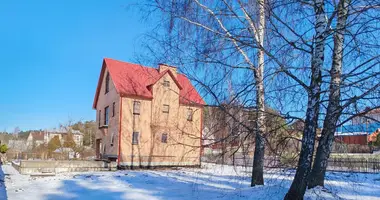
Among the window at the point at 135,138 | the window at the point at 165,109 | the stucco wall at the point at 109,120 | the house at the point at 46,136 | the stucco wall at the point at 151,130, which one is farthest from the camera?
the house at the point at 46,136

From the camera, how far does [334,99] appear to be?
4.43 metres

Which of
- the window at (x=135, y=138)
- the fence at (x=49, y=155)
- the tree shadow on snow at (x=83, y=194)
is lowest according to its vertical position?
the fence at (x=49, y=155)

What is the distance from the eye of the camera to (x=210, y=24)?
710 cm

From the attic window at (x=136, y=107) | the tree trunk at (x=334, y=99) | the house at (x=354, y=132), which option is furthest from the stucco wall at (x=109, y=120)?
the house at (x=354, y=132)

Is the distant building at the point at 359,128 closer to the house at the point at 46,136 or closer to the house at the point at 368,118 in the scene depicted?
the house at the point at 368,118

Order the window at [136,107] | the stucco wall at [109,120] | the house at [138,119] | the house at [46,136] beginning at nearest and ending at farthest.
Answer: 1. the house at [138,119]
2. the stucco wall at [109,120]
3. the window at [136,107]
4. the house at [46,136]

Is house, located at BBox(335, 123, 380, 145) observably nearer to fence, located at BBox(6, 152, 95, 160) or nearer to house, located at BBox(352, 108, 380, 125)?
house, located at BBox(352, 108, 380, 125)

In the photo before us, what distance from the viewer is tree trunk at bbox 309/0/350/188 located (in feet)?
14.3

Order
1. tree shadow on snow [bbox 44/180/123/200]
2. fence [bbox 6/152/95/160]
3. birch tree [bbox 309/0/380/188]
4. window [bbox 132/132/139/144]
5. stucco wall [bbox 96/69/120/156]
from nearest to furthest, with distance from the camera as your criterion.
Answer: birch tree [bbox 309/0/380/188], tree shadow on snow [bbox 44/180/123/200], stucco wall [bbox 96/69/120/156], window [bbox 132/132/139/144], fence [bbox 6/152/95/160]

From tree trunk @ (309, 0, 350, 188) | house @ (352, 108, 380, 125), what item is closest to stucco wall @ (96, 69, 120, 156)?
tree trunk @ (309, 0, 350, 188)

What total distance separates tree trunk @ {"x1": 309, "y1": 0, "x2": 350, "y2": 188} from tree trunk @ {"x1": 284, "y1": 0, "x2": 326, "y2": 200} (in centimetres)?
18

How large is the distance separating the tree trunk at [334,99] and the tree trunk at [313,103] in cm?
18

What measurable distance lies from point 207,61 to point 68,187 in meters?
7.16

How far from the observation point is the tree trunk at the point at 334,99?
4363mm
